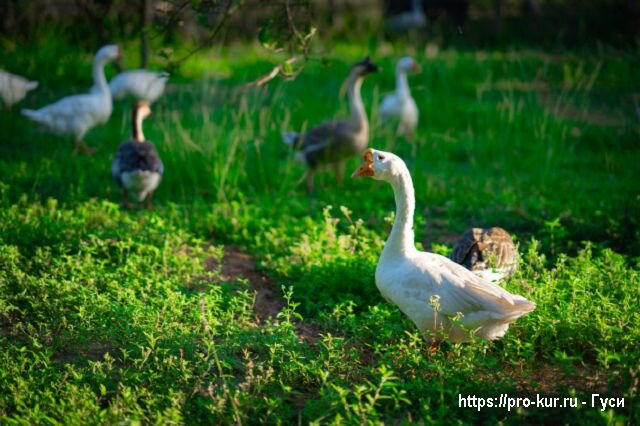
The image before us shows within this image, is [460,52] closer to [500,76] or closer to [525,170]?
[500,76]

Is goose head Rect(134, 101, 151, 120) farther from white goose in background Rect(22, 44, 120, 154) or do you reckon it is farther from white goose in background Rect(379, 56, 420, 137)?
white goose in background Rect(379, 56, 420, 137)

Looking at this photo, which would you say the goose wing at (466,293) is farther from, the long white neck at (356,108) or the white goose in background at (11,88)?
the white goose in background at (11,88)

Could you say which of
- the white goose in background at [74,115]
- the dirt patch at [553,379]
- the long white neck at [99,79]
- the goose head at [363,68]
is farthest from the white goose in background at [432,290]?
the long white neck at [99,79]

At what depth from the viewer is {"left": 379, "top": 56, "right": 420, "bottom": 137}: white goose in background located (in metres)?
10.3

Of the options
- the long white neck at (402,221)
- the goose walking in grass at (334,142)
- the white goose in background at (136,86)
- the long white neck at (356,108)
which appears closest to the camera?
the long white neck at (402,221)

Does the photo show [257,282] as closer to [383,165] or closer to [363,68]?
[383,165]

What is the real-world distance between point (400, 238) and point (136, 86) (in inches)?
285

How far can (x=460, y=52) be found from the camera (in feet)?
48.7

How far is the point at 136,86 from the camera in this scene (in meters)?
10.8

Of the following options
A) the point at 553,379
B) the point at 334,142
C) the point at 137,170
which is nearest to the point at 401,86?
the point at 334,142

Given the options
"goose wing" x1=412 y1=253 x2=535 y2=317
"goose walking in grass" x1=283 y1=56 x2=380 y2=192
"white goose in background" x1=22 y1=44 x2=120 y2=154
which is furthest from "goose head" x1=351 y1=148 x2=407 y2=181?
"white goose in background" x1=22 y1=44 x2=120 y2=154

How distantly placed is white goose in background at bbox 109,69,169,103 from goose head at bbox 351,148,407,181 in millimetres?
6664

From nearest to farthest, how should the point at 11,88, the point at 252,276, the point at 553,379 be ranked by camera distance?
the point at 553,379
the point at 252,276
the point at 11,88

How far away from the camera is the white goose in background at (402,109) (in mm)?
10328
